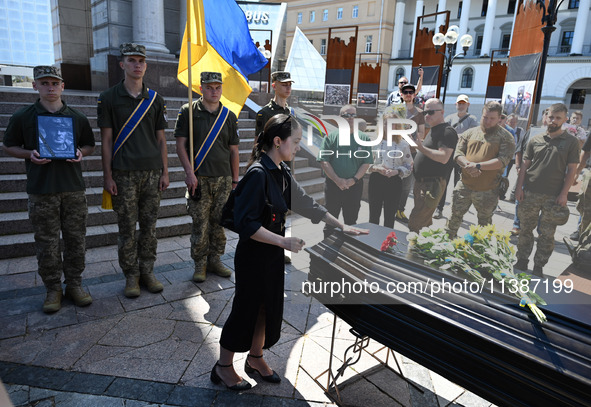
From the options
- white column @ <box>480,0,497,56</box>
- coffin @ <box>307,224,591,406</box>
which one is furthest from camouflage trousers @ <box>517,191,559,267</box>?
white column @ <box>480,0,497,56</box>

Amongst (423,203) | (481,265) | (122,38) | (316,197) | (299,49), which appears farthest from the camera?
(299,49)

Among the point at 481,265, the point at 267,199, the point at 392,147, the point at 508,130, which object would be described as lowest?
the point at 481,265

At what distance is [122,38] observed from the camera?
9.41m

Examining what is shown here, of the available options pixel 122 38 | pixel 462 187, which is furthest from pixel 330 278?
pixel 122 38

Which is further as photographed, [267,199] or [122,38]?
[122,38]

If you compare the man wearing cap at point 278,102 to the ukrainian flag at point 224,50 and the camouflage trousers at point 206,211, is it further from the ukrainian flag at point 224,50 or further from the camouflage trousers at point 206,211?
the camouflage trousers at point 206,211

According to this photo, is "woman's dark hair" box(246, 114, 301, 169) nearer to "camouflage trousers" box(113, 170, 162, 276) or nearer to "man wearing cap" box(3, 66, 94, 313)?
"camouflage trousers" box(113, 170, 162, 276)

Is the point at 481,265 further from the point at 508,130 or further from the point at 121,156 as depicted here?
the point at 121,156

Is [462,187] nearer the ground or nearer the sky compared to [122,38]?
nearer the ground

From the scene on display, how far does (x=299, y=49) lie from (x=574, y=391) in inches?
554

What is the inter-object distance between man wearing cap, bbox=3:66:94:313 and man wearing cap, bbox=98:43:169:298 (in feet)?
0.86

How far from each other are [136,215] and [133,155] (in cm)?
64

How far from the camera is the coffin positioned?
1749mm

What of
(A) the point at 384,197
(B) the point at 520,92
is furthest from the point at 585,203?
(B) the point at 520,92
